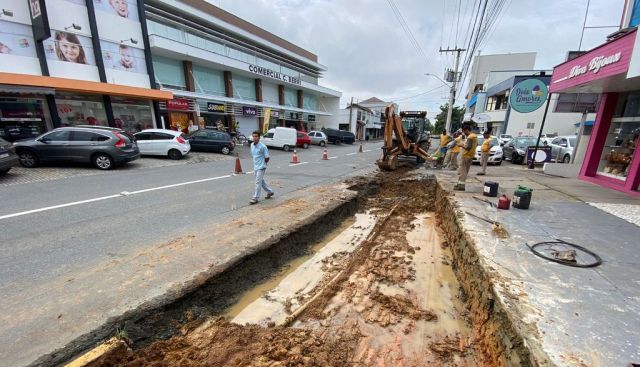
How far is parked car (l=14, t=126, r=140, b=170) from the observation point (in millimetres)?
10039

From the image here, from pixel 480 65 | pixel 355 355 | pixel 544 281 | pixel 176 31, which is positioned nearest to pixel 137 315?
pixel 355 355

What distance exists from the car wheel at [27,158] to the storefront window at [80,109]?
20.4 ft

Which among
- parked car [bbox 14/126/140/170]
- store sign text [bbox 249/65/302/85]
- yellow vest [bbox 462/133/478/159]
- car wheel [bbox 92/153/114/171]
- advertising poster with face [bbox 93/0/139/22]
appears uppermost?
advertising poster with face [bbox 93/0/139/22]

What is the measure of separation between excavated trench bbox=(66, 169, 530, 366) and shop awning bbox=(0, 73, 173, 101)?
15.6 metres

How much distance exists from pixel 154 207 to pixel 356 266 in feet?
15.6

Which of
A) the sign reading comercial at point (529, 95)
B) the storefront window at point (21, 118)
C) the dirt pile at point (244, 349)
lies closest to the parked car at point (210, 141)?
the storefront window at point (21, 118)

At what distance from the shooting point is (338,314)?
126 inches

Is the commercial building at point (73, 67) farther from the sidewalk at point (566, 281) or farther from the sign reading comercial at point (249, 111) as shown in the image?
the sidewalk at point (566, 281)

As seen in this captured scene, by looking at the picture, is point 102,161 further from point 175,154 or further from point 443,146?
point 443,146

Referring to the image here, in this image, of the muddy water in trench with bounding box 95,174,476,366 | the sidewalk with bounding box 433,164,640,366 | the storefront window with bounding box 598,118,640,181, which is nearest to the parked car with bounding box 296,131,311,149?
the storefront window with bounding box 598,118,640,181

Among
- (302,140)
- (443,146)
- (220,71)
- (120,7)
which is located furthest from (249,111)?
(443,146)

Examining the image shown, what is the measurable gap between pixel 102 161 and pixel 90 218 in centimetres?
→ 678

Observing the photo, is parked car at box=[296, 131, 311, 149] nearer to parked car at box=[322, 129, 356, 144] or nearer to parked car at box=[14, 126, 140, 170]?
parked car at box=[322, 129, 356, 144]

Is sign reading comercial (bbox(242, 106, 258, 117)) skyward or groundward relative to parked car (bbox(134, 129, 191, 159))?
skyward
